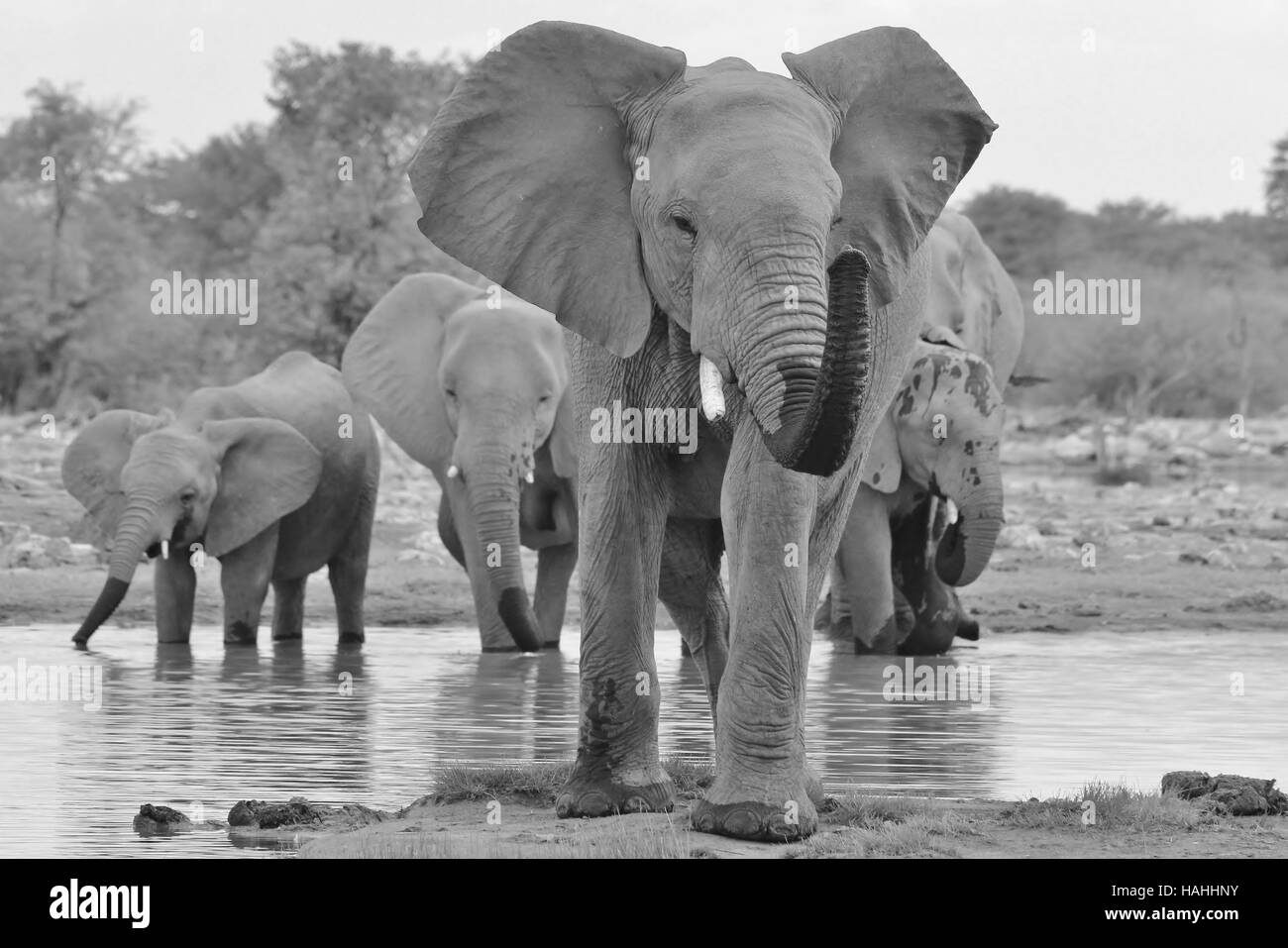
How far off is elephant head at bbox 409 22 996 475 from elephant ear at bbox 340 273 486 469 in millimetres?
7105

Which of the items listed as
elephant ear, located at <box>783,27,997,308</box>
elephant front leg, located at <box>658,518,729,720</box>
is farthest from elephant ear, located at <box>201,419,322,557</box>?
elephant ear, located at <box>783,27,997,308</box>

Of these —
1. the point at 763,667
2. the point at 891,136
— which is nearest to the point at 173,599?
the point at 891,136

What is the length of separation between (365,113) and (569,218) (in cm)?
2641

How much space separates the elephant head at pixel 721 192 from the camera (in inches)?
238

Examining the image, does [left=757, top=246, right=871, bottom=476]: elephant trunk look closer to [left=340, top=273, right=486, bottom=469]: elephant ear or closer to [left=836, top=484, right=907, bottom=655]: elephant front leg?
[left=836, top=484, right=907, bottom=655]: elephant front leg

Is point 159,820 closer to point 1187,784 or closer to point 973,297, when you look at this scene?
point 1187,784

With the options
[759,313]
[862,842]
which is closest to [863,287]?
[759,313]

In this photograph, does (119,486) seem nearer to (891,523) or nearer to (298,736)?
(891,523)

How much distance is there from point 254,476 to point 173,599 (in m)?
0.90

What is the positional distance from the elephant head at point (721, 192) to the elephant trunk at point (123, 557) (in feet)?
22.1

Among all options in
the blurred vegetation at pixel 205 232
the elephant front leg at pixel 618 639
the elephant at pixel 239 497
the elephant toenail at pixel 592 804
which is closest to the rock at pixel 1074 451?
the blurred vegetation at pixel 205 232

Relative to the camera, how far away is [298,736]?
30.3 feet

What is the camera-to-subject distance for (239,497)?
554 inches

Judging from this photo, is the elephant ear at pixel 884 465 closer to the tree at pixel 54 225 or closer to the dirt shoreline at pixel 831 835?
the dirt shoreline at pixel 831 835
